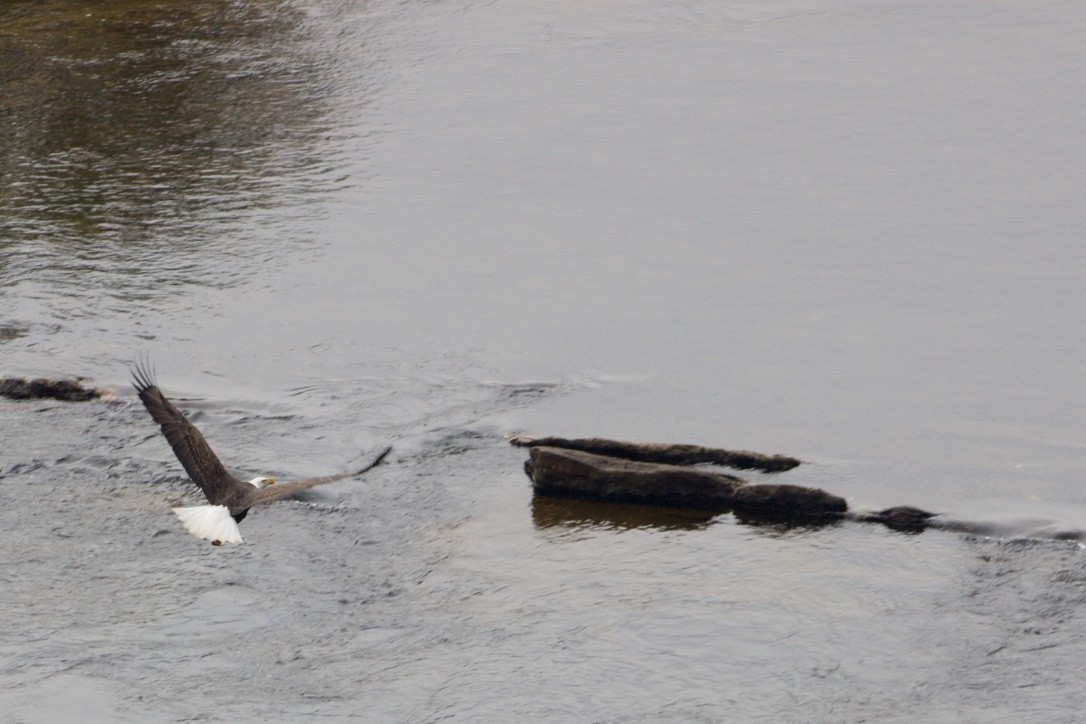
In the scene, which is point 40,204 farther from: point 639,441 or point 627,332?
point 639,441

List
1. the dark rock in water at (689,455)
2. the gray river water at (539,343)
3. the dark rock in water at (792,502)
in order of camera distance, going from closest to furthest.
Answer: the gray river water at (539,343), the dark rock in water at (792,502), the dark rock in water at (689,455)

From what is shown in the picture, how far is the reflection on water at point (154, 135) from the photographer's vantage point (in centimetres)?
1481

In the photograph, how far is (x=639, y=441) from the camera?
11.0m

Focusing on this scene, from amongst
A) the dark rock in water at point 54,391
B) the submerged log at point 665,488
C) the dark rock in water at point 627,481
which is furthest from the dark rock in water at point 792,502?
the dark rock in water at point 54,391

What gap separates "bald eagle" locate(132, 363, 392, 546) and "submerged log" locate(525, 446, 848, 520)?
1.68m

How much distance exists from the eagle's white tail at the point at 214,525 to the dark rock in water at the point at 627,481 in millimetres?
2221

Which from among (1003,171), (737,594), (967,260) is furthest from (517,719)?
(1003,171)

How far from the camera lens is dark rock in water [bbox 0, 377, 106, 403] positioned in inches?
478

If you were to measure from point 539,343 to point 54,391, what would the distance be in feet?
12.3

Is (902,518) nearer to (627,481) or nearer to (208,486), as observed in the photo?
(627,481)

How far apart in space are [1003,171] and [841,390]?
456 centimetres

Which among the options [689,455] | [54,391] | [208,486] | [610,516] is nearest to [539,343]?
[689,455]

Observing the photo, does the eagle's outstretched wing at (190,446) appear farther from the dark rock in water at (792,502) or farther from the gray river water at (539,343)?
the dark rock in water at (792,502)

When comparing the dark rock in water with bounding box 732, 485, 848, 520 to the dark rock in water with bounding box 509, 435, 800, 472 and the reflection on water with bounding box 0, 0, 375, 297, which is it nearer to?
the dark rock in water with bounding box 509, 435, 800, 472
